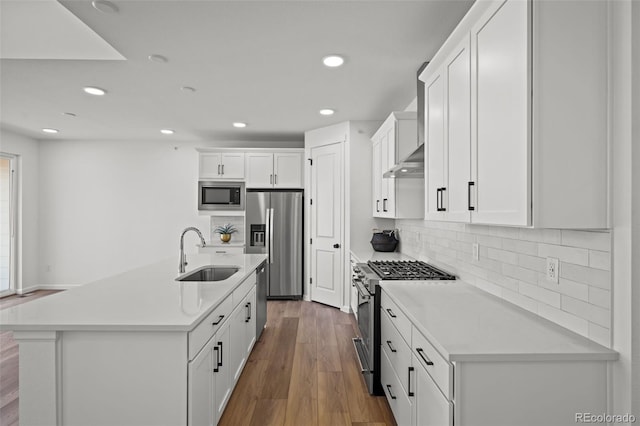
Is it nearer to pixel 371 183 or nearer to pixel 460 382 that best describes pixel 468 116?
pixel 460 382

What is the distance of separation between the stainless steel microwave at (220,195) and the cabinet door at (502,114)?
4528 mm

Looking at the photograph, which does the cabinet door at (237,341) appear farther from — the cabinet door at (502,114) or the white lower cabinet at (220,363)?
the cabinet door at (502,114)

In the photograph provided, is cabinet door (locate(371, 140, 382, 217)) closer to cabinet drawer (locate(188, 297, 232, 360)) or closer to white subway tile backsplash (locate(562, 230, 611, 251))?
cabinet drawer (locate(188, 297, 232, 360))

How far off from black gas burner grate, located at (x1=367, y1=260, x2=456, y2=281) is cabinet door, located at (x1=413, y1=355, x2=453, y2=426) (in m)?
0.88

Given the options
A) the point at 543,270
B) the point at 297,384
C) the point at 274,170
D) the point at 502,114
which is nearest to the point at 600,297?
the point at 543,270

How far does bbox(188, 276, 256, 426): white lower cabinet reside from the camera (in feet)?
5.52

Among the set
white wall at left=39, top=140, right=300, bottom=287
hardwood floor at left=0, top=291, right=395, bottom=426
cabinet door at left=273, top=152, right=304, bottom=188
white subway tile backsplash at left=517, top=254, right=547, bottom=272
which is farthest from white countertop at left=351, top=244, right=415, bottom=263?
white wall at left=39, top=140, right=300, bottom=287

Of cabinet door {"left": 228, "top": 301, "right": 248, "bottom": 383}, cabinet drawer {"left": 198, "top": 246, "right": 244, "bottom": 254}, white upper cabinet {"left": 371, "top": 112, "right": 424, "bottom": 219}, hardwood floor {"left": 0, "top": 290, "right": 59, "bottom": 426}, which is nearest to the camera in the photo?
hardwood floor {"left": 0, "top": 290, "right": 59, "bottom": 426}

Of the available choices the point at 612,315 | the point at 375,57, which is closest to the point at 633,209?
the point at 612,315

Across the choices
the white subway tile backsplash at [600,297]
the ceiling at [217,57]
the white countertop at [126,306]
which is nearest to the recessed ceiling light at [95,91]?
the ceiling at [217,57]

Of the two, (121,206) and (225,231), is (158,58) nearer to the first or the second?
(225,231)

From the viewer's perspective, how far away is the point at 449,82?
1.90 meters

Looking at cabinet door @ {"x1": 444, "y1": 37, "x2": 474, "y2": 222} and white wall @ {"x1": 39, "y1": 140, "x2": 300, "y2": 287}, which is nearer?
cabinet door @ {"x1": 444, "y1": 37, "x2": 474, "y2": 222}

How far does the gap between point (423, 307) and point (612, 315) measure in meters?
0.76
